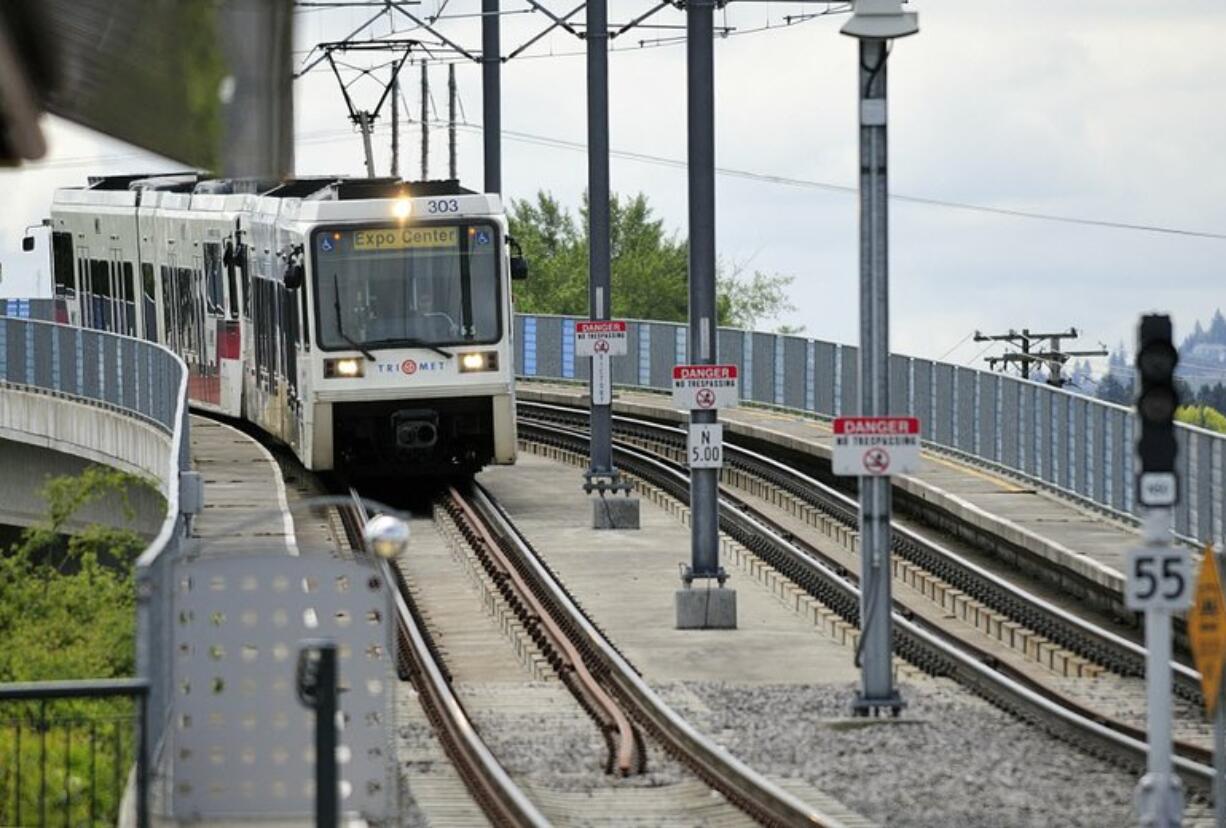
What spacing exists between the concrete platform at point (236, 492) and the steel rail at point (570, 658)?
2.40 metres

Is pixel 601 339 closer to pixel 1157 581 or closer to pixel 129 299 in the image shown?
pixel 129 299

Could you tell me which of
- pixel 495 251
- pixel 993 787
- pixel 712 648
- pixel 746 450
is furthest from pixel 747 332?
pixel 993 787

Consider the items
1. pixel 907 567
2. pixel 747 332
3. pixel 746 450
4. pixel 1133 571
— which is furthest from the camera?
pixel 747 332

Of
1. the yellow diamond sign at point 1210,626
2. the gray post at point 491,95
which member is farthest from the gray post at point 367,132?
the yellow diamond sign at point 1210,626

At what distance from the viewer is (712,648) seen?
23.8 meters

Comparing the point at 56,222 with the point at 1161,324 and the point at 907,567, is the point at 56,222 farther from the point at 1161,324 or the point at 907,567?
the point at 1161,324

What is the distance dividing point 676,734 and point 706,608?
20.4 ft

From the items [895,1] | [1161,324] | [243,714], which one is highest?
[895,1]

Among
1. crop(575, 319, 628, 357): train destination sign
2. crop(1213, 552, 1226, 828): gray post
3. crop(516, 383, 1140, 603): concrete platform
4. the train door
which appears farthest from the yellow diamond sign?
the train door

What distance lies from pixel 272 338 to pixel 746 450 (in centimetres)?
895

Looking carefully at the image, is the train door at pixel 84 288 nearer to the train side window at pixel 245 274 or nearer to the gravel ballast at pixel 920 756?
the train side window at pixel 245 274

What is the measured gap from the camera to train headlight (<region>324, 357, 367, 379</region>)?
29922mm

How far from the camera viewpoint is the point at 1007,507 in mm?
29953

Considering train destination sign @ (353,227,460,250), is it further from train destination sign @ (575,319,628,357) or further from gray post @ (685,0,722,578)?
gray post @ (685,0,722,578)
